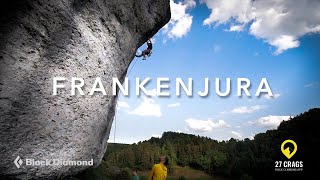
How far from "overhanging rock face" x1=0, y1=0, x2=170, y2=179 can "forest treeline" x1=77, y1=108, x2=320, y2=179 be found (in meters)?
24.6

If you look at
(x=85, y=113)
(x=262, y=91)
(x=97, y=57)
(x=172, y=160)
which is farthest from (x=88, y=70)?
(x=172, y=160)

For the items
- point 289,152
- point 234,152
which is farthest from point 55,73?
point 234,152

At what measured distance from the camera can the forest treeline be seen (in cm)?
3356

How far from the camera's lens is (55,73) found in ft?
22.1

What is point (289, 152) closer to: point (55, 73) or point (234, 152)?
point (55, 73)

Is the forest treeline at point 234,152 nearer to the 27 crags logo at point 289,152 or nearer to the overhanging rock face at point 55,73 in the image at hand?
the 27 crags logo at point 289,152

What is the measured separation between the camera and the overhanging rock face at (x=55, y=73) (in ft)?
19.9

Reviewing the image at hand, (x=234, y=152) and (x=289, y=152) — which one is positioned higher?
(x=289, y=152)

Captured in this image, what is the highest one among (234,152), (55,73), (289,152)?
(55,73)

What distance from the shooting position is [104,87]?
7.82m

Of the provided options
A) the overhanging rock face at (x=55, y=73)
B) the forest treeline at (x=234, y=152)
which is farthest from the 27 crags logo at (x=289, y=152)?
the overhanging rock face at (x=55, y=73)

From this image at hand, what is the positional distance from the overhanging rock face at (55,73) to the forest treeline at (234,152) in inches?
970

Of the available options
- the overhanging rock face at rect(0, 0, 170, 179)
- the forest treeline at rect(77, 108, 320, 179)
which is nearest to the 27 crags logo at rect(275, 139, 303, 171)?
the forest treeline at rect(77, 108, 320, 179)

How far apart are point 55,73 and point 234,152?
86810mm
